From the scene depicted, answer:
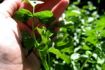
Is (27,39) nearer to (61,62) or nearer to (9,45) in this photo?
(9,45)

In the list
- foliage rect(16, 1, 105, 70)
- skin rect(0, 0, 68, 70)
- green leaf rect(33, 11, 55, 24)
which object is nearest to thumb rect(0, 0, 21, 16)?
skin rect(0, 0, 68, 70)

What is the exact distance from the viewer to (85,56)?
6.50 ft

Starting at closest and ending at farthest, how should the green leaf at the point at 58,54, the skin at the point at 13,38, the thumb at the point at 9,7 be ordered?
the green leaf at the point at 58,54
the skin at the point at 13,38
the thumb at the point at 9,7

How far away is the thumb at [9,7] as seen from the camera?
2105 mm

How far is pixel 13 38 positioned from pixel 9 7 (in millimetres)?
211

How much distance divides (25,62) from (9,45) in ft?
0.47

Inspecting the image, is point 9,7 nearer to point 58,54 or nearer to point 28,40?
point 28,40

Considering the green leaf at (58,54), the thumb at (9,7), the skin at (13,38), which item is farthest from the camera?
the thumb at (9,7)

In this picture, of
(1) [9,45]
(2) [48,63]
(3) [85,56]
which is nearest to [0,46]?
(1) [9,45]

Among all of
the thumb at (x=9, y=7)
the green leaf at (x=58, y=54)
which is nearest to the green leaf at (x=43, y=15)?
the green leaf at (x=58, y=54)

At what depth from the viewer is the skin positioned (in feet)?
6.37

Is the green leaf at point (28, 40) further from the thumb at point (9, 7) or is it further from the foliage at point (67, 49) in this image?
the thumb at point (9, 7)

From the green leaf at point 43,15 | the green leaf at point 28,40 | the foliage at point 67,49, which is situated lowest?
the foliage at point 67,49

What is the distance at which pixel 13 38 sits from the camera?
6.53 feet
